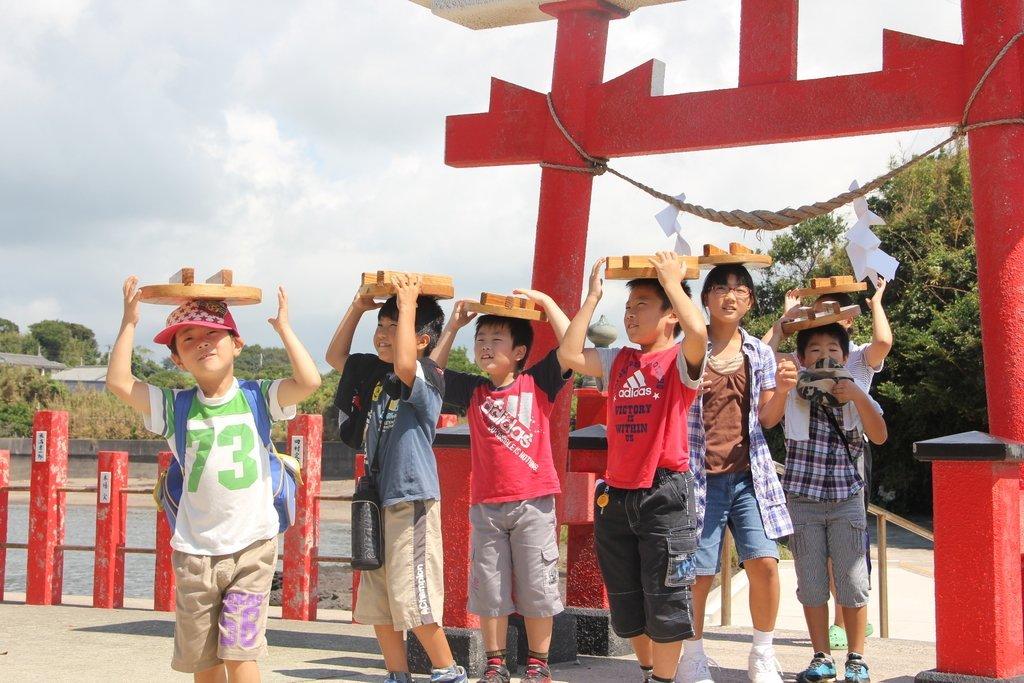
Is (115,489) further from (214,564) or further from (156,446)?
(156,446)

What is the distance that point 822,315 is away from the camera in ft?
15.7

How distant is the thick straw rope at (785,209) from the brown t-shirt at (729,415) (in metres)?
1.08

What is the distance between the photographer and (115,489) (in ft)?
27.3

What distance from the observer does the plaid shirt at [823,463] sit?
4.72 metres

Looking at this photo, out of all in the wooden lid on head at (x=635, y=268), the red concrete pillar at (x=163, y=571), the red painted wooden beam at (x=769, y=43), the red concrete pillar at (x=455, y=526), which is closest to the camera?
the wooden lid on head at (x=635, y=268)

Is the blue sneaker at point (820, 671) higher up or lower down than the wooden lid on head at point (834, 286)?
lower down

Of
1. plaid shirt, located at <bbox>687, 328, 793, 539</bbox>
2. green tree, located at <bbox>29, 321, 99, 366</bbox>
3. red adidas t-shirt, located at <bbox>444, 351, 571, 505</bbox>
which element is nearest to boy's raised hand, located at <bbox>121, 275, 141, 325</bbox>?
red adidas t-shirt, located at <bbox>444, 351, 571, 505</bbox>

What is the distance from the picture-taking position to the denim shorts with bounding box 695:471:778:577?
432 cm

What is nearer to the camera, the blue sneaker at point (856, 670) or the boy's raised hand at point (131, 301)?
the boy's raised hand at point (131, 301)

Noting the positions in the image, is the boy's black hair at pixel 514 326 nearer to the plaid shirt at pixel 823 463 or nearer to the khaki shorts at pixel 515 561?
the khaki shorts at pixel 515 561

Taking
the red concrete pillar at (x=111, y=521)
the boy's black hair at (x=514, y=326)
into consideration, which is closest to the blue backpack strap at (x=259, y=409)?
the boy's black hair at (x=514, y=326)

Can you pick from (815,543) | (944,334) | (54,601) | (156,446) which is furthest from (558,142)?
(156,446)

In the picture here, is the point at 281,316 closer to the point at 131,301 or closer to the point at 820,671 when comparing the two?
the point at 131,301

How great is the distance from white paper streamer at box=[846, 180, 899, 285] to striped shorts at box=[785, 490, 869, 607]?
40.0 inches
